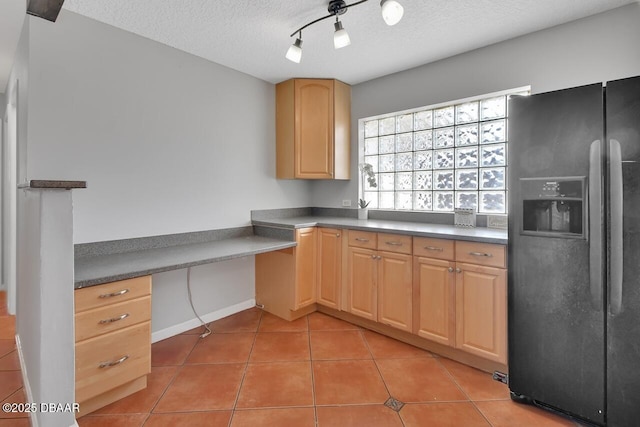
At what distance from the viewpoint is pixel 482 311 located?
2102 millimetres

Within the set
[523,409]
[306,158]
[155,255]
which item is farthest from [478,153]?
[155,255]

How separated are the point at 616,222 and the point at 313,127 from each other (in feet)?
8.40

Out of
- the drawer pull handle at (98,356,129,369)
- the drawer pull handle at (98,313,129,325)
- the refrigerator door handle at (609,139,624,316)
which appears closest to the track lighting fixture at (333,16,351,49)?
the refrigerator door handle at (609,139,624,316)

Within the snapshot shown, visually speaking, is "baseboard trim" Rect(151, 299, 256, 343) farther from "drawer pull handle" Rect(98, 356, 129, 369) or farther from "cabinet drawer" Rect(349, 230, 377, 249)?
"cabinet drawer" Rect(349, 230, 377, 249)

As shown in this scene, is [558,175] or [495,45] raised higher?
[495,45]

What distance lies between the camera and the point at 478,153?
2.75m

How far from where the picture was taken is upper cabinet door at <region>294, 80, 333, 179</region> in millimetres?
3316

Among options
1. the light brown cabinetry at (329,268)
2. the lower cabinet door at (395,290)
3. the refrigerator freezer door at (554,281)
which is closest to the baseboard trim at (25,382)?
the light brown cabinetry at (329,268)

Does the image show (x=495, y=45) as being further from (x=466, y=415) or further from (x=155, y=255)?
(x=155, y=255)

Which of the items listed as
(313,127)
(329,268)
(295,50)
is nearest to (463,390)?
(329,268)

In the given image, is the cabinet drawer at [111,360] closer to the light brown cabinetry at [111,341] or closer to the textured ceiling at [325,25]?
the light brown cabinetry at [111,341]

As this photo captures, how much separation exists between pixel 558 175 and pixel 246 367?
2280 millimetres

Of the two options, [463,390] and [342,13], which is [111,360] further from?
[342,13]

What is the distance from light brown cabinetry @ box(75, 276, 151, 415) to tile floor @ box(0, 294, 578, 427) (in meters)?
0.12
